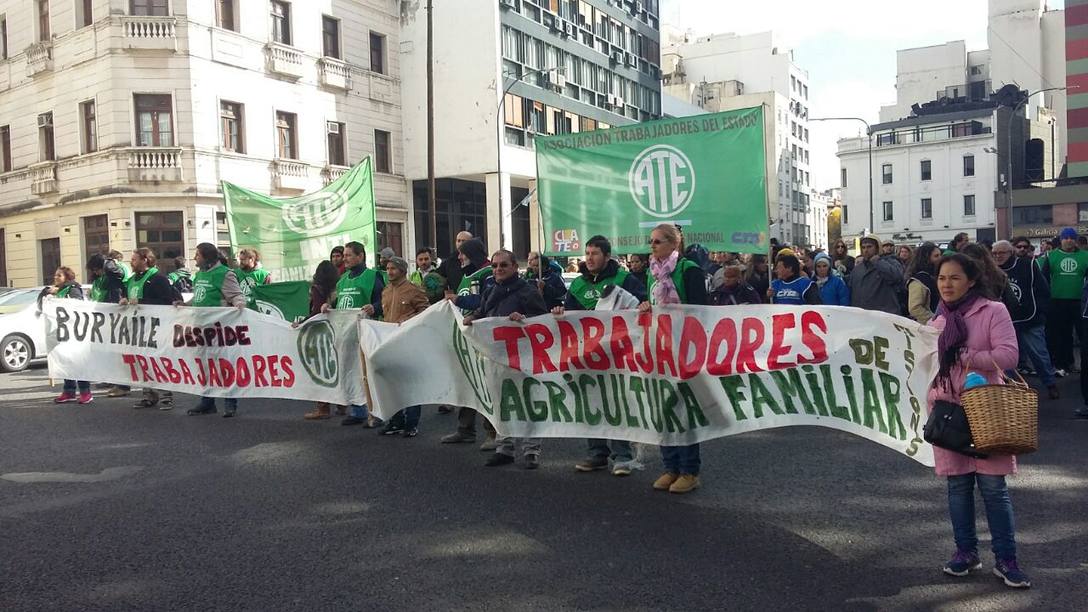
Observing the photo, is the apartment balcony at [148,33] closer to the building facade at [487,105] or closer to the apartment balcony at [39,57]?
the apartment balcony at [39,57]

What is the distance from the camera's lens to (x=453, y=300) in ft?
27.7

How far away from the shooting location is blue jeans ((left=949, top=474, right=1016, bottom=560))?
14.1ft

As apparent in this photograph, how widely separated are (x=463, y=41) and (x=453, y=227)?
7814 mm

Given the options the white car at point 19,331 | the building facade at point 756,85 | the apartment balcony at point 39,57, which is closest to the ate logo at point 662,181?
the white car at point 19,331

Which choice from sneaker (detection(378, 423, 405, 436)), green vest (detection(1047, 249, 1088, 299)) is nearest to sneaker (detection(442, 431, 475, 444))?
sneaker (detection(378, 423, 405, 436))

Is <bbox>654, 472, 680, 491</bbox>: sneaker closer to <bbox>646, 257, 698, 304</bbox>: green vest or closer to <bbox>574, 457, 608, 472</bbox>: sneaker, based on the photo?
<bbox>574, 457, 608, 472</bbox>: sneaker

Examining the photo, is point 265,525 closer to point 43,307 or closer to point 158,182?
point 43,307

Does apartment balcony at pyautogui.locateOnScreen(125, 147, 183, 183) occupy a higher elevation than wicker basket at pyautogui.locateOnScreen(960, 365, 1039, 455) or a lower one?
higher

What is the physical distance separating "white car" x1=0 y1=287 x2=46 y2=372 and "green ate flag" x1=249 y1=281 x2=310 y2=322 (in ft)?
15.0

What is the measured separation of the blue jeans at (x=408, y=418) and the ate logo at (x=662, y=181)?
2.92 m

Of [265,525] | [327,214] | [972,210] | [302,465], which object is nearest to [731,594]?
[265,525]

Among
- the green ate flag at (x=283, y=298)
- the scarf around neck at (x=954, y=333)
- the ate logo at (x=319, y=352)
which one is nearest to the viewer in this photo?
the scarf around neck at (x=954, y=333)

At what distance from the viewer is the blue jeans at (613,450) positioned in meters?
Result: 7.02

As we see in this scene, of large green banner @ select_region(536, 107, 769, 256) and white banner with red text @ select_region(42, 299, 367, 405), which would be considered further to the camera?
white banner with red text @ select_region(42, 299, 367, 405)
